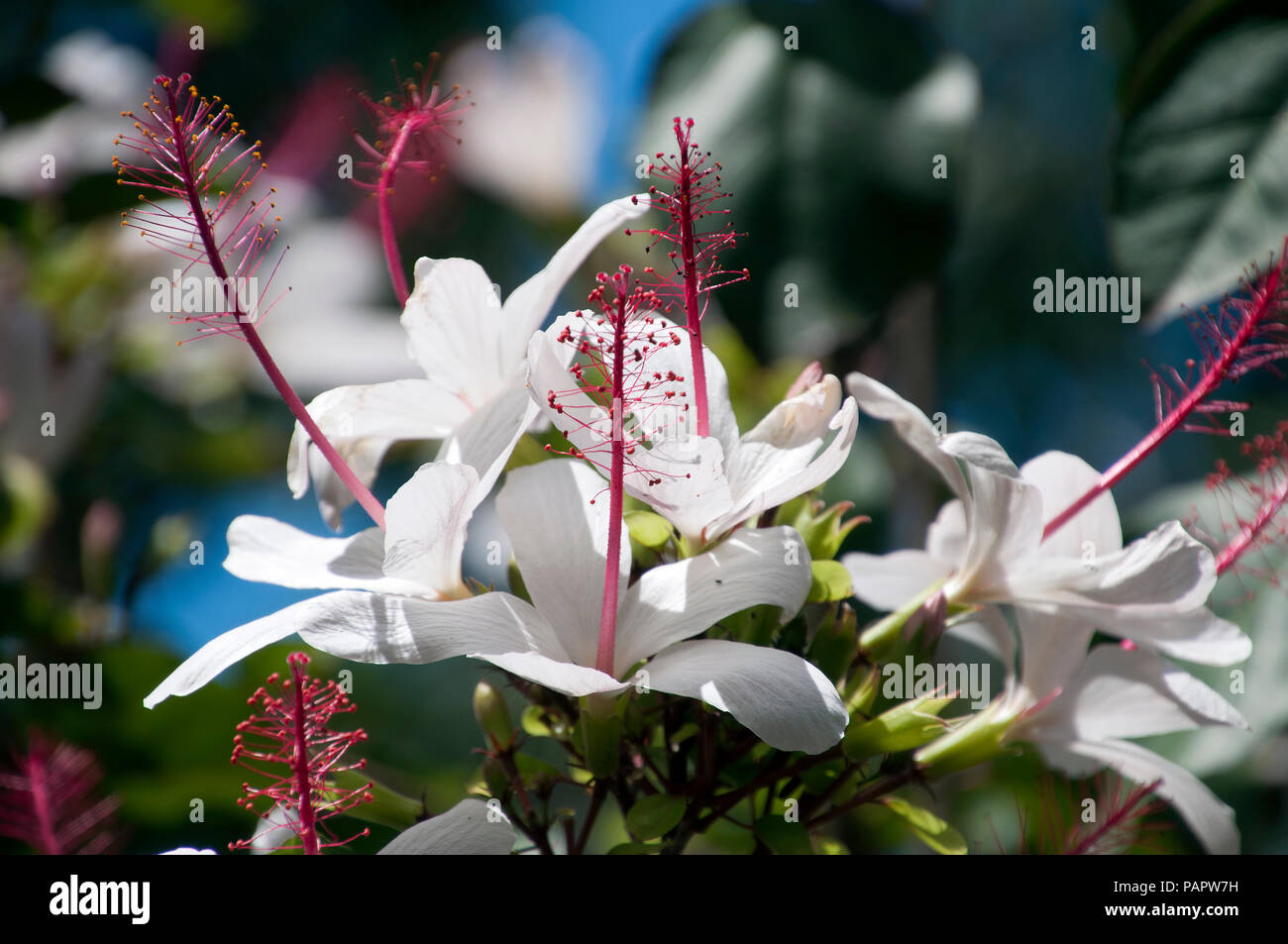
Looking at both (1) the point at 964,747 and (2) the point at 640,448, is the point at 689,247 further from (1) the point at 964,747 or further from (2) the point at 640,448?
(1) the point at 964,747

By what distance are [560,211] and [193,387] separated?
556 mm

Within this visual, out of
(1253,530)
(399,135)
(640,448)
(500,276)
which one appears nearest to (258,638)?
(640,448)

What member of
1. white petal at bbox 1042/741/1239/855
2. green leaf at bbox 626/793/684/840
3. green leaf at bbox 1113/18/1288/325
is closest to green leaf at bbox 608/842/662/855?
green leaf at bbox 626/793/684/840

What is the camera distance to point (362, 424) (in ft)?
1.66

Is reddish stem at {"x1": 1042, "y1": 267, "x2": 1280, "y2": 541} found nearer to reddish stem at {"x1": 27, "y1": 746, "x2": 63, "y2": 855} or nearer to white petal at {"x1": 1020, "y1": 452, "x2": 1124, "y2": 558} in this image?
white petal at {"x1": 1020, "y1": 452, "x2": 1124, "y2": 558}

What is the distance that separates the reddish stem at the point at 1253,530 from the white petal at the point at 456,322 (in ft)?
1.20

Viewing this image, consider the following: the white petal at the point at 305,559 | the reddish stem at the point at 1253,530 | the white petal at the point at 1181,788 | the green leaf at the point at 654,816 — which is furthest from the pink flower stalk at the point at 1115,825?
the white petal at the point at 305,559

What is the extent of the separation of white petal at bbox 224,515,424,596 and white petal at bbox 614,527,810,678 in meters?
0.09

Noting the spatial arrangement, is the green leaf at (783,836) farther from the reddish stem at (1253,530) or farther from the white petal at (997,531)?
the reddish stem at (1253,530)

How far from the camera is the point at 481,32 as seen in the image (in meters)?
2.12

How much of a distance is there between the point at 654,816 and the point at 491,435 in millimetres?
167

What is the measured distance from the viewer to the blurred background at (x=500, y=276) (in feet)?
2.26

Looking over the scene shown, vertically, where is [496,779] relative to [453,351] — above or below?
below
